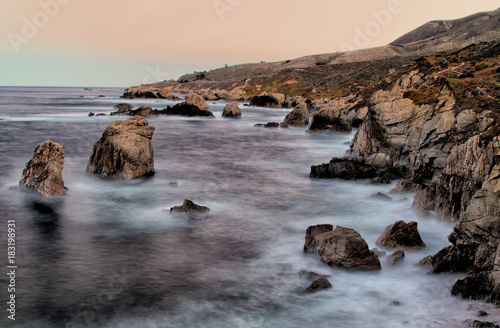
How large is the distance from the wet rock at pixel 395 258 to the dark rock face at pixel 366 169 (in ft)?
44.5

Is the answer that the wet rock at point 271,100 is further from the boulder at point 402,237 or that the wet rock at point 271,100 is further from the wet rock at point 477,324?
the wet rock at point 477,324

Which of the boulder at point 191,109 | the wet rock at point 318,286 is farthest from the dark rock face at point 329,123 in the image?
the wet rock at point 318,286

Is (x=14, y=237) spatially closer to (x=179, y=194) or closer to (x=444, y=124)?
(x=179, y=194)

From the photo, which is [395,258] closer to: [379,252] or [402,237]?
[379,252]

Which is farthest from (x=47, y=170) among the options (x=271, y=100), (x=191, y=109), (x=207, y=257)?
(x=271, y=100)

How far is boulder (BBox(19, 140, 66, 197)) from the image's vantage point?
25.5m

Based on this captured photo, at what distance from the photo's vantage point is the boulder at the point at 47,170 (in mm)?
25531

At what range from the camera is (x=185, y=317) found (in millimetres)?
12992

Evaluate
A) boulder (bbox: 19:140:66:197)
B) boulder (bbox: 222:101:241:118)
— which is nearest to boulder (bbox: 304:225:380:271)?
boulder (bbox: 19:140:66:197)

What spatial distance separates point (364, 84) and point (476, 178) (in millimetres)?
104010

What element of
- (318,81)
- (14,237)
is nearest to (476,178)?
(14,237)

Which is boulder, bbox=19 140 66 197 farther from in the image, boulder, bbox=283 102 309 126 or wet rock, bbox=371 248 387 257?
boulder, bbox=283 102 309 126

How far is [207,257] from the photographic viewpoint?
17609 millimetres

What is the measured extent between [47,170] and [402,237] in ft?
67.3
